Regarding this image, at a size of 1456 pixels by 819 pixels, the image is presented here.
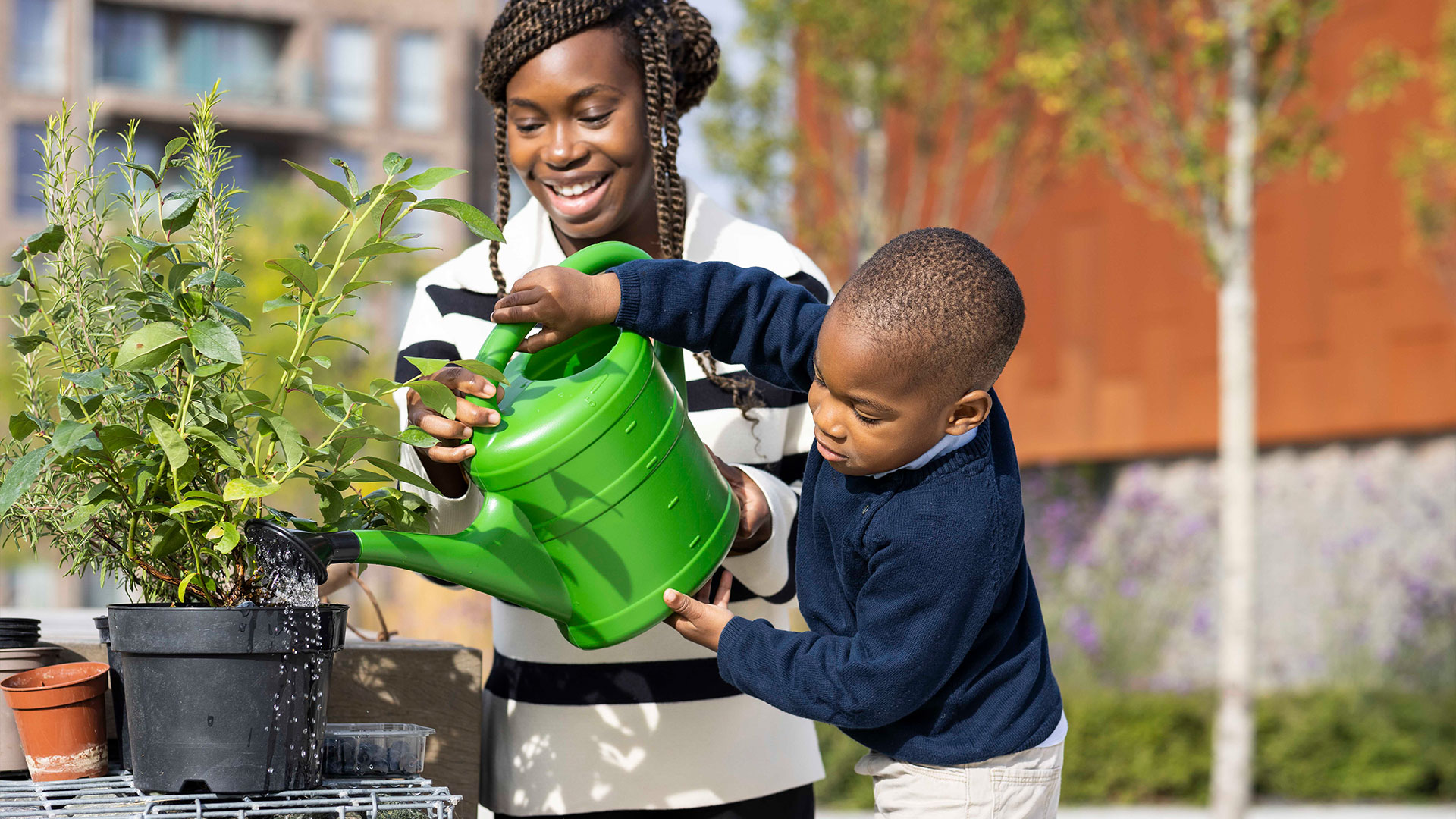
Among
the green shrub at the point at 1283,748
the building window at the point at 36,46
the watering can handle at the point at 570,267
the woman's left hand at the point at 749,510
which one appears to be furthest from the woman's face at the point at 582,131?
the building window at the point at 36,46

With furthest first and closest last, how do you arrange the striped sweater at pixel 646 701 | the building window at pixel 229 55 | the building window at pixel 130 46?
the building window at pixel 229 55, the building window at pixel 130 46, the striped sweater at pixel 646 701

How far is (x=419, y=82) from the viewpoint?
Answer: 2284 cm

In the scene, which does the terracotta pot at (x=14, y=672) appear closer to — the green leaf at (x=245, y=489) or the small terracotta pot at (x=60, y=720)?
the small terracotta pot at (x=60, y=720)

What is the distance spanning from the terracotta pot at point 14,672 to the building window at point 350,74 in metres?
22.4

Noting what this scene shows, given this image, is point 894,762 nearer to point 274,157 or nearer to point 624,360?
point 624,360

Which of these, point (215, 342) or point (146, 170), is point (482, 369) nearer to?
point (215, 342)

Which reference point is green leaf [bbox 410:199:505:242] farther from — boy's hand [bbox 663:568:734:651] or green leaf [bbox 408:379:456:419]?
boy's hand [bbox 663:568:734:651]

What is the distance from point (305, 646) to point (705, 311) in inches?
20.3

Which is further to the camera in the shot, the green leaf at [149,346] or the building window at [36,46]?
the building window at [36,46]

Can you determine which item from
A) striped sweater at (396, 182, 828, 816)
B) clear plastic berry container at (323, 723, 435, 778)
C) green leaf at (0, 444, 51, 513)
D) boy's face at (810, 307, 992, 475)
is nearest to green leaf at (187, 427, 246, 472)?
green leaf at (0, 444, 51, 513)

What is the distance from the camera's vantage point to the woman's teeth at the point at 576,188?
1661 mm

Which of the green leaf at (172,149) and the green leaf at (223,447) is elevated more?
the green leaf at (172,149)

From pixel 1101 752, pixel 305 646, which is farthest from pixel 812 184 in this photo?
pixel 305 646

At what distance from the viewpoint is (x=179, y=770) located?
44.9 inches
